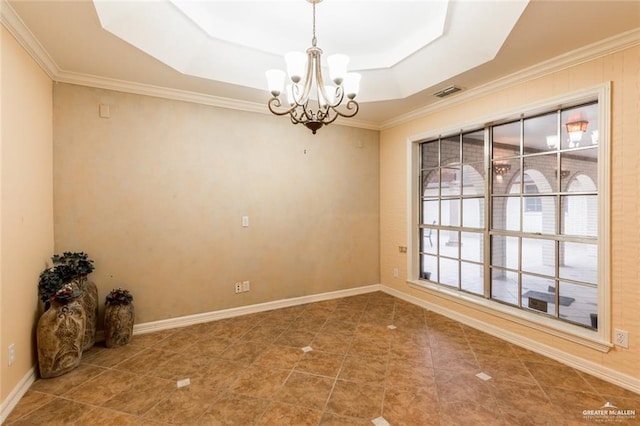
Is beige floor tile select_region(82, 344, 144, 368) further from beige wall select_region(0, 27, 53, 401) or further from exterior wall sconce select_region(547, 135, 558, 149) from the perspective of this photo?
exterior wall sconce select_region(547, 135, 558, 149)

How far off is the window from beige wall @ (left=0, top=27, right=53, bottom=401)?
4096 mm

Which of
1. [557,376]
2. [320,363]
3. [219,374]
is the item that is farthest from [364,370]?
[557,376]

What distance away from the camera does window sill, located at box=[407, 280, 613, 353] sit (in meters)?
2.44

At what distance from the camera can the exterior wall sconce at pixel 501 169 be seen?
10.6ft

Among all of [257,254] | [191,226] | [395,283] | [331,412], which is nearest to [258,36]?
[191,226]

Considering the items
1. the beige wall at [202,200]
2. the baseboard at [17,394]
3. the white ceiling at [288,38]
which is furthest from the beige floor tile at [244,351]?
the white ceiling at [288,38]

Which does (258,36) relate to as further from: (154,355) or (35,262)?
(154,355)

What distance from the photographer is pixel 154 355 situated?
2.78 meters

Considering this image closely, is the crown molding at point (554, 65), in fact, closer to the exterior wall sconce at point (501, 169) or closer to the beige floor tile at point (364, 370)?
the exterior wall sconce at point (501, 169)

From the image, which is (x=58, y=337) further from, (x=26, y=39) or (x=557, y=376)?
(x=557, y=376)

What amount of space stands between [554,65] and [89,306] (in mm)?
4796

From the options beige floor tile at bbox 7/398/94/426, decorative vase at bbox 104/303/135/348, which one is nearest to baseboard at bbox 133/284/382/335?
decorative vase at bbox 104/303/135/348

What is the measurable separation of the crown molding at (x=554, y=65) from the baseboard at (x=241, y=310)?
9.29 ft

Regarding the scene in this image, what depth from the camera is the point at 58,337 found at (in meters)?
2.39
